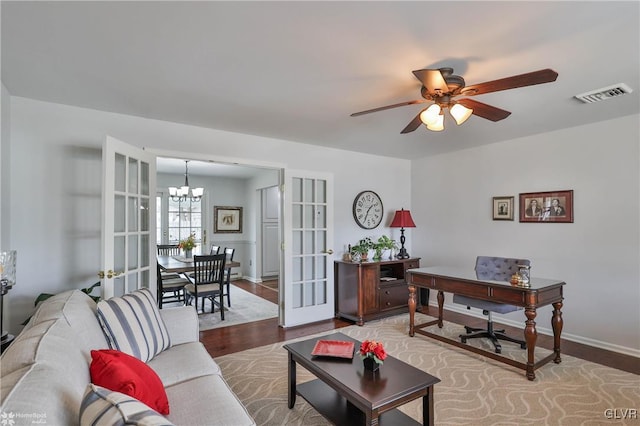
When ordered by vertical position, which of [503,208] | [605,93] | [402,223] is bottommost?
[402,223]

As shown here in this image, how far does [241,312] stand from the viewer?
4.96m

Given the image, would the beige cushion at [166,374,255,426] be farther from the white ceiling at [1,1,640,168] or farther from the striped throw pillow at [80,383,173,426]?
the white ceiling at [1,1,640,168]

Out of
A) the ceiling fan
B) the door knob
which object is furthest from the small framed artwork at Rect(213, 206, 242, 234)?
the ceiling fan

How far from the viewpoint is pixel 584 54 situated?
6.93 feet

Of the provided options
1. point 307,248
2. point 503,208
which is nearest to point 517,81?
point 503,208

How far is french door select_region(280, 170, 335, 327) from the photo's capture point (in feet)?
14.2

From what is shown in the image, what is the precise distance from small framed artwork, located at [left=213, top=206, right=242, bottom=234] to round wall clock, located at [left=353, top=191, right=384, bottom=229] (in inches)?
154

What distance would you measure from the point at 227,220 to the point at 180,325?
5.58 meters

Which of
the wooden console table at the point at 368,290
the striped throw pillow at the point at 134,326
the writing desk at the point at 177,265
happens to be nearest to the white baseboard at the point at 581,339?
the wooden console table at the point at 368,290

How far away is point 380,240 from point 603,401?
2938 millimetres

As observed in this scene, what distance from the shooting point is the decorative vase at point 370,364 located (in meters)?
1.98

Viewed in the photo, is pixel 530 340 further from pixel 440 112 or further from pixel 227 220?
pixel 227 220

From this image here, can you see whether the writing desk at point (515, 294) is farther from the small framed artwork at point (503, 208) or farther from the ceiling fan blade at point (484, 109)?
the ceiling fan blade at point (484, 109)

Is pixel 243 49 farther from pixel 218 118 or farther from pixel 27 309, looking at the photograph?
pixel 27 309
